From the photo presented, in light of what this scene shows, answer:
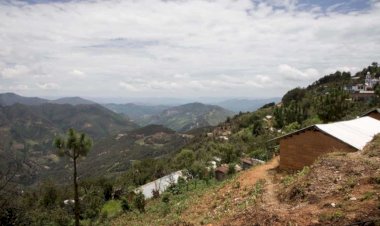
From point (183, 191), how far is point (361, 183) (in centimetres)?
2317

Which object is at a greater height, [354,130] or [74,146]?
[354,130]

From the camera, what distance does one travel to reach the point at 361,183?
46.6 feet

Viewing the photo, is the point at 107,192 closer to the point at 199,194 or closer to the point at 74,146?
the point at 74,146

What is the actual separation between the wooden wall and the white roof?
422 mm

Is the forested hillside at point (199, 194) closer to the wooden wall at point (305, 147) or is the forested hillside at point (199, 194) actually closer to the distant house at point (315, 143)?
the wooden wall at point (305, 147)

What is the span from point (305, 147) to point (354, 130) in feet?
18.1

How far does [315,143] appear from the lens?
23.8m

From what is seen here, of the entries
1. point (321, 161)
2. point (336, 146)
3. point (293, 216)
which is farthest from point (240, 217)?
point (336, 146)

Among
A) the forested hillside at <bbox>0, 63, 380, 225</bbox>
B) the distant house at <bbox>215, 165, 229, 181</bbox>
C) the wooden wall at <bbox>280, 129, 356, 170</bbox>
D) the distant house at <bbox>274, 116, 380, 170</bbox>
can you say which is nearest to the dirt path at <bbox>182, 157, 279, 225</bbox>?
the forested hillside at <bbox>0, 63, 380, 225</bbox>

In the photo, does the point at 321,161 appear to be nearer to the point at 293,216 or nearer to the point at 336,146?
the point at 336,146

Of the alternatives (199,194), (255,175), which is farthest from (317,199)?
(199,194)

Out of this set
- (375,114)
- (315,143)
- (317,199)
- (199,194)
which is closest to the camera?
(317,199)

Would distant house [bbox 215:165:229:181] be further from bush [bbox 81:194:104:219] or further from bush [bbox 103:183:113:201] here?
bush [bbox 103:183:113:201]

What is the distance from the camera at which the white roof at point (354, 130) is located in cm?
2344
